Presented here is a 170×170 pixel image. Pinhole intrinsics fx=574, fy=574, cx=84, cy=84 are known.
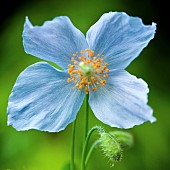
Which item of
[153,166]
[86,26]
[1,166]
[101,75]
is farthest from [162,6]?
[101,75]


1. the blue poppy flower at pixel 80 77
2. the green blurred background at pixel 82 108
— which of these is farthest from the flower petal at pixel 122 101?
the green blurred background at pixel 82 108

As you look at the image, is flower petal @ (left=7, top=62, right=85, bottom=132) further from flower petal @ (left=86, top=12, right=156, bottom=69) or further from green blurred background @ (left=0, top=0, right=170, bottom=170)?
green blurred background @ (left=0, top=0, right=170, bottom=170)

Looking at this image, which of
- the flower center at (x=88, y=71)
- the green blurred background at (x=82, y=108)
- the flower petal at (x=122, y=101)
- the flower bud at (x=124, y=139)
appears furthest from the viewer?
the green blurred background at (x=82, y=108)

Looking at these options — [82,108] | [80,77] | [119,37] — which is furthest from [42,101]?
[82,108]

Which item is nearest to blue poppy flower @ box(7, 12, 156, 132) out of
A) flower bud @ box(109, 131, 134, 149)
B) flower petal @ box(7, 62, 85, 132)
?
flower petal @ box(7, 62, 85, 132)

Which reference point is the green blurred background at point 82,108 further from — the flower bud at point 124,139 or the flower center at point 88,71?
the flower center at point 88,71

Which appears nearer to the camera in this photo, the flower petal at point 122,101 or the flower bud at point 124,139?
the flower petal at point 122,101
